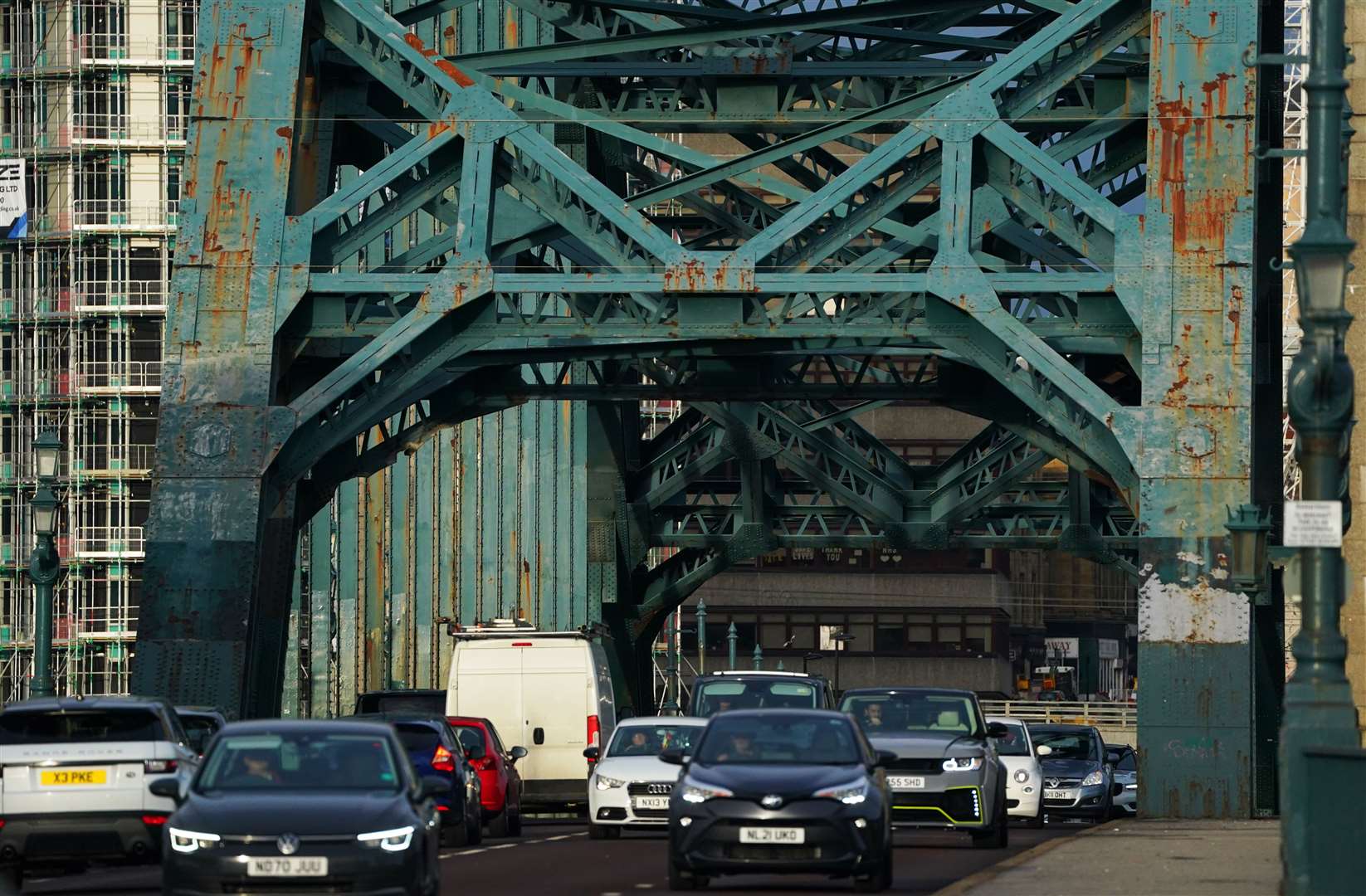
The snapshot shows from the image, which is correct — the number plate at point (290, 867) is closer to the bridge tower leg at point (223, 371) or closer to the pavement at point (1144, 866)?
the pavement at point (1144, 866)

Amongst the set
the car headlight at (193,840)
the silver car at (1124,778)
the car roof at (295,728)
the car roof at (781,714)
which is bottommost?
the silver car at (1124,778)

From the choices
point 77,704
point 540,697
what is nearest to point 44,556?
point 540,697

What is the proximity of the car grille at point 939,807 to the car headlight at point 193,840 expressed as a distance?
11.4 m

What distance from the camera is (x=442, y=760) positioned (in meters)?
29.8

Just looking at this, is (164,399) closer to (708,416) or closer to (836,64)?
(836,64)

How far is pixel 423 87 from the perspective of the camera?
113ft

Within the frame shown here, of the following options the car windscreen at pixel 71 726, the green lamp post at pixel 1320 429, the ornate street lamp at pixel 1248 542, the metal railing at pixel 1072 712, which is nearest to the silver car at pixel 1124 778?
the ornate street lamp at pixel 1248 542

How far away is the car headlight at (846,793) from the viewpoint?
21406 millimetres

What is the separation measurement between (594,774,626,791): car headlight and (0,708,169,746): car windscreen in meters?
8.31

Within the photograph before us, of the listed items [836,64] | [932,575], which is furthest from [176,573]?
[932,575]

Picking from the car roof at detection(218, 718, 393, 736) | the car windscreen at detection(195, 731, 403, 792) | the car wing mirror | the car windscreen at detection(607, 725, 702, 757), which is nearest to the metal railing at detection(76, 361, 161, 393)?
the car windscreen at detection(607, 725, 702, 757)

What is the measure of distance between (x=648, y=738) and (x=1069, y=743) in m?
14.8

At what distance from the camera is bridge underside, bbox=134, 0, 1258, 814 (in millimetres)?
32688

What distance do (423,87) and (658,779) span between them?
894 centimetres
